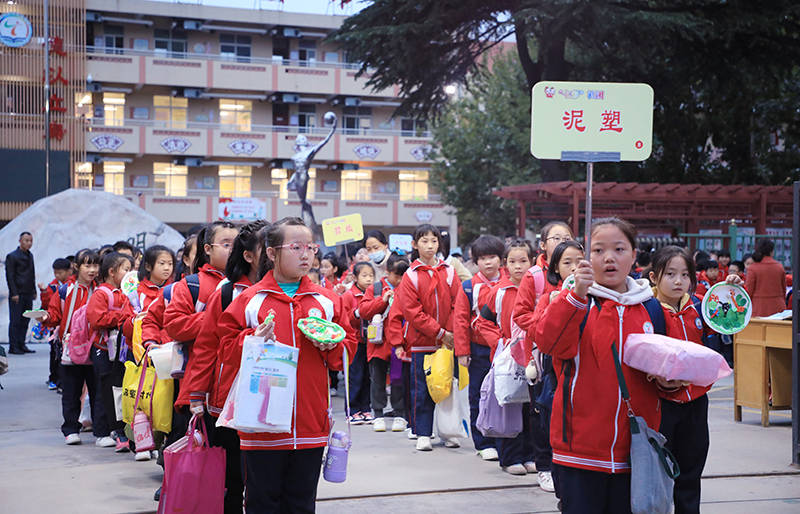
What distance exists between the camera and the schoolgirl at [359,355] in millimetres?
9822

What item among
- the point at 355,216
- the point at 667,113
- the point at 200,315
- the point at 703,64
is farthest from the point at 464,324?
the point at 667,113

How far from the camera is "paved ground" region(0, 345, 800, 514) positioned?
6.10 m

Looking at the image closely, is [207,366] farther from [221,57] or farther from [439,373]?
[221,57]

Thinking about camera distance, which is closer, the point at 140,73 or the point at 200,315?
the point at 200,315

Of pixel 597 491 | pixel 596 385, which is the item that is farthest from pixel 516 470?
pixel 596 385

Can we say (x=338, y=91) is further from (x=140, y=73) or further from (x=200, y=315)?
(x=200, y=315)

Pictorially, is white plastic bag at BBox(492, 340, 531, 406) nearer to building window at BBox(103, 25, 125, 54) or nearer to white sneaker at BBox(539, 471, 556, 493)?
white sneaker at BBox(539, 471, 556, 493)

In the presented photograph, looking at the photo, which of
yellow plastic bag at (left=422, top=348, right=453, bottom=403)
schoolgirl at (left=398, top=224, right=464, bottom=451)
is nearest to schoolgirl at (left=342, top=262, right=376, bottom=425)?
schoolgirl at (left=398, top=224, right=464, bottom=451)

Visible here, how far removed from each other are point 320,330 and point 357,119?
147 feet

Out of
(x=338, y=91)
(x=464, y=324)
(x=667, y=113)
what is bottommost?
(x=464, y=324)

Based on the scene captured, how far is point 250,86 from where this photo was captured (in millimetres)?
45750

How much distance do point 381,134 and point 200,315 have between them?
143 feet

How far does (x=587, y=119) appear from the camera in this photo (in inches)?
193

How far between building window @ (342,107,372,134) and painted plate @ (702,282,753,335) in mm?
40962
